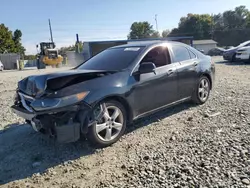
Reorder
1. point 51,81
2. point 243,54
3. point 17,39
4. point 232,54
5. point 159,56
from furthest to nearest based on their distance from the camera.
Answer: point 17,39 → point 232,54 → point 243,54 → point 159,56 → point 51,81

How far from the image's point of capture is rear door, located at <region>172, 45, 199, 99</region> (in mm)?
4953

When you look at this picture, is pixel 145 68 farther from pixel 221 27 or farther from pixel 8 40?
pixel 221 27

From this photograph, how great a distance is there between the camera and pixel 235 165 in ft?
9.41

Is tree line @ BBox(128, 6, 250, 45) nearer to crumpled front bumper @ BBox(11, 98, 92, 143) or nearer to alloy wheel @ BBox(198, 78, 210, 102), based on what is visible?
alloy wheel @ BBox(198, 78, 210, 102)

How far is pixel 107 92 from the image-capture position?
357cm

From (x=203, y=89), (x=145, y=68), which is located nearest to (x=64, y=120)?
(x=145, y=68)

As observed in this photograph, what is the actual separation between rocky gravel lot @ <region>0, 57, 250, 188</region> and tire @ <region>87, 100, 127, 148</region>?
0.13 metres

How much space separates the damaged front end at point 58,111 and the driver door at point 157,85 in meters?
0.99

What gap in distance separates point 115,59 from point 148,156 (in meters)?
2.02

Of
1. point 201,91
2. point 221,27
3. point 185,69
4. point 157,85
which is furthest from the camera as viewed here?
point 221,27

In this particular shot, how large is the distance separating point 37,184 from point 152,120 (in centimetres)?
254

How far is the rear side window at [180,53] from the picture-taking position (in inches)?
198

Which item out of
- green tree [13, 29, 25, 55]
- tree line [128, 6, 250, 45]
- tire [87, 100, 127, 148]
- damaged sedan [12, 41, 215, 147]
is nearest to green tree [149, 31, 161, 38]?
tree line [128, 6, 250, 45]

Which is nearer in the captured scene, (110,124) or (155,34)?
(110,124)
